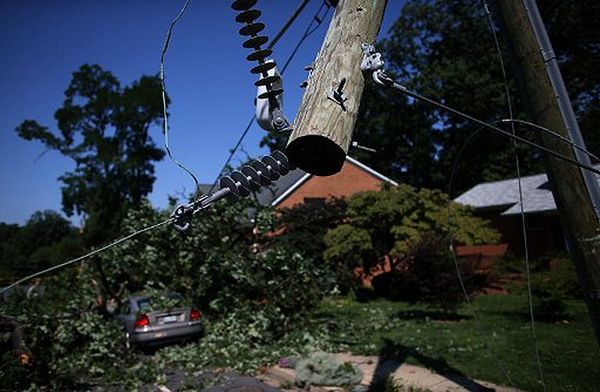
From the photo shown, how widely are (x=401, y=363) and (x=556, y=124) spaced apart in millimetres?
5447

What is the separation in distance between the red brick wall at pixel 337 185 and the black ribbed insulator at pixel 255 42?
23.7 m

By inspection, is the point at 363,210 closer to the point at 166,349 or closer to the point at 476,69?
the point at 166,349

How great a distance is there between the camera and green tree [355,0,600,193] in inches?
1364

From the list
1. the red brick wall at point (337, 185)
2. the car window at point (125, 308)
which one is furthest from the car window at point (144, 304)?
the red brick wall at point (337, 185)

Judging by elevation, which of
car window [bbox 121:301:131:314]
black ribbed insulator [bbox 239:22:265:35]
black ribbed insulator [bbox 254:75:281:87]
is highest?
black ribbed insulator [bbox 239:22:265:35]

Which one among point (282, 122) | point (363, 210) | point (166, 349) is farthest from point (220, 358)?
point (363, 210)

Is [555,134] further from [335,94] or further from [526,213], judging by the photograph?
[526,213]

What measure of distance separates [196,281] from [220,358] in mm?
2983

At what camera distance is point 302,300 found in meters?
10.6

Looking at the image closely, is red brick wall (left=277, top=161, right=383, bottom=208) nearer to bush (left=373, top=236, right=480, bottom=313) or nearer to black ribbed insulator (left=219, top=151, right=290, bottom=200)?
bush (left=373, top=236, right=480, bottom=313)

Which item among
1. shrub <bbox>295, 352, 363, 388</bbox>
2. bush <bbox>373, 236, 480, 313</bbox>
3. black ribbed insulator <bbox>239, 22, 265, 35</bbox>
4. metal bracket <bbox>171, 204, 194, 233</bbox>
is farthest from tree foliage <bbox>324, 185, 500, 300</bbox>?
black ribbed insulator <bbox>239, 22, 265, 35</bbox>

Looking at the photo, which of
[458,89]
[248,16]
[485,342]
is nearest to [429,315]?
[485,342]

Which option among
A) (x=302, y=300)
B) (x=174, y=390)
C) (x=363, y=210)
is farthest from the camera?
(x=363, y=210)

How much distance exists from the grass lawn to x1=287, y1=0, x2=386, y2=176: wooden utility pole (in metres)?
4.38
